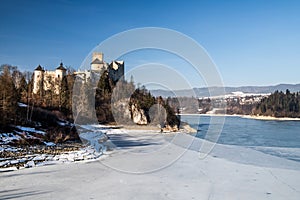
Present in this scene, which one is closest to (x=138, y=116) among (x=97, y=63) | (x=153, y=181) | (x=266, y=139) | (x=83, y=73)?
(x=83, y=73)

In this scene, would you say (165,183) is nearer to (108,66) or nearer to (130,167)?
(130,167)

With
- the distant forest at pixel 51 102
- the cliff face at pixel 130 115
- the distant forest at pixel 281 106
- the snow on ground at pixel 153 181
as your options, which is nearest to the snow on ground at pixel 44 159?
the snow on ground at pixel 153 181

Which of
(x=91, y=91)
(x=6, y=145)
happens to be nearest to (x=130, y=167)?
(x=6, y=145)

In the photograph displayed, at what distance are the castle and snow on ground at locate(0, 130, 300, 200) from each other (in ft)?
86.4

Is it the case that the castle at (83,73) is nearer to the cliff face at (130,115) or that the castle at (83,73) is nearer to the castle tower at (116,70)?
the castle tower at (116,70)

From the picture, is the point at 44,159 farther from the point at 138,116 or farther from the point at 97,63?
the point at 97,63

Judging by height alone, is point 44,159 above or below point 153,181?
above

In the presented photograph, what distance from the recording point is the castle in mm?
35219

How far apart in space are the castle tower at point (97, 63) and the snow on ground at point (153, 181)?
114 ft

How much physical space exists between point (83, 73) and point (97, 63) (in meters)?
4.30

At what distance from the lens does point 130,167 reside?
9094 mm

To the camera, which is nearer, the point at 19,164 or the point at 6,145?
the point at 19,164

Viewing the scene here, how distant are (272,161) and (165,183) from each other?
626 cm

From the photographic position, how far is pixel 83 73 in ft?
135
